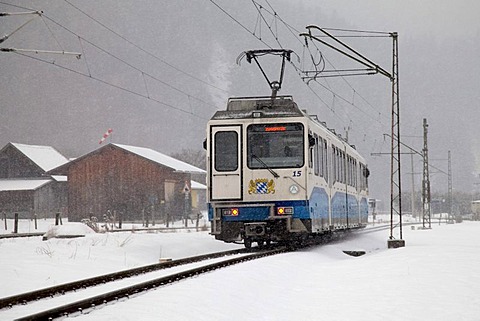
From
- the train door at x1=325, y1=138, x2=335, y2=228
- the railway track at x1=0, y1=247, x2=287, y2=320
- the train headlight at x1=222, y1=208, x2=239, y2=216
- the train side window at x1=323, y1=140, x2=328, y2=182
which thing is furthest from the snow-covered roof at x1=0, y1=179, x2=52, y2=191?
the railway track at x1=0, y1=247, x2=287, y2=320

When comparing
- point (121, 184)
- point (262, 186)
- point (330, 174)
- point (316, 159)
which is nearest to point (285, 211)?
point (262, 186)

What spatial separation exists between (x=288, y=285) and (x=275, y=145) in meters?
6.72

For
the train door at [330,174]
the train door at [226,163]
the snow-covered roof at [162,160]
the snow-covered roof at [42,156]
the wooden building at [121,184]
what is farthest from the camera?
the snow-covered roof at [42,156]

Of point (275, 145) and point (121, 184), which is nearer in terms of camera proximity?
point (275, 145)

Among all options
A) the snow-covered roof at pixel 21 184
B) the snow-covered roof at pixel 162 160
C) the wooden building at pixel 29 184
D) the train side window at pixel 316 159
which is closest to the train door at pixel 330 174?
the train side window at pixel 316 159

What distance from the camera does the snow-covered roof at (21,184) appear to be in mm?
60700

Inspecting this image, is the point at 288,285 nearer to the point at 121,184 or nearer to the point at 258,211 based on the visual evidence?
the point at 258,211

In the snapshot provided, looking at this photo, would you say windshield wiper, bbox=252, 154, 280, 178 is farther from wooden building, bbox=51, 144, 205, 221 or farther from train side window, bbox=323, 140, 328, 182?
wooden building, bbox=51, 144, 205, 221

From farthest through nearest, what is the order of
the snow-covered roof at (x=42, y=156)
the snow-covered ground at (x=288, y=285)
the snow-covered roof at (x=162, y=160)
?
the snow-covered roof at (x=42, y=156) < the snow-covered roof at (x=162, y=160) < the snow-covered ground at (x=288, y=285)

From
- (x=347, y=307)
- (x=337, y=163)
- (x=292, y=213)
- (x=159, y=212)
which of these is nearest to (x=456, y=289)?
(x=347, y=307)

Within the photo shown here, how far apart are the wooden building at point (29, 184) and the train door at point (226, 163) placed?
139 feet

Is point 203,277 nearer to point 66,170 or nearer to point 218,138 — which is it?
point 218,138

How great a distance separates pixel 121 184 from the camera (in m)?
56.5

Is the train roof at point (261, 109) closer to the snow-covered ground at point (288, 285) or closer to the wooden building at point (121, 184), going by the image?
the snow-covered ground at point (288, 285)
